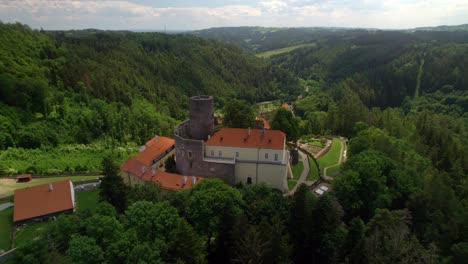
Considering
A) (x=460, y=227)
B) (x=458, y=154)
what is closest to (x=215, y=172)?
(x=460, y=227)

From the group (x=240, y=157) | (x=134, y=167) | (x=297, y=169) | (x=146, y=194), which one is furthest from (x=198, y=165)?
(x=297, y=169)

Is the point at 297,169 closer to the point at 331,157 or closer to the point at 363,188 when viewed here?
the point at 331,157

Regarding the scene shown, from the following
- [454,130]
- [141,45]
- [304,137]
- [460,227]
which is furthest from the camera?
[141,45]

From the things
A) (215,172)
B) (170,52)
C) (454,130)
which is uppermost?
(170,52)

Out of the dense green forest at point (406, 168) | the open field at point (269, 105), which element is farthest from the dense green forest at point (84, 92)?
the dense green forest at point (406, 168)

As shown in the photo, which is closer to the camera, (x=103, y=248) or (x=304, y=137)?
(x=103, y=248)

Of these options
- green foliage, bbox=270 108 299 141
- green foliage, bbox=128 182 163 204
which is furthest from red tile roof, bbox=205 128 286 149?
green foliage, bbox=128 182 163 204

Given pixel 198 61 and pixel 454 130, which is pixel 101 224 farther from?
pixel 198 61
